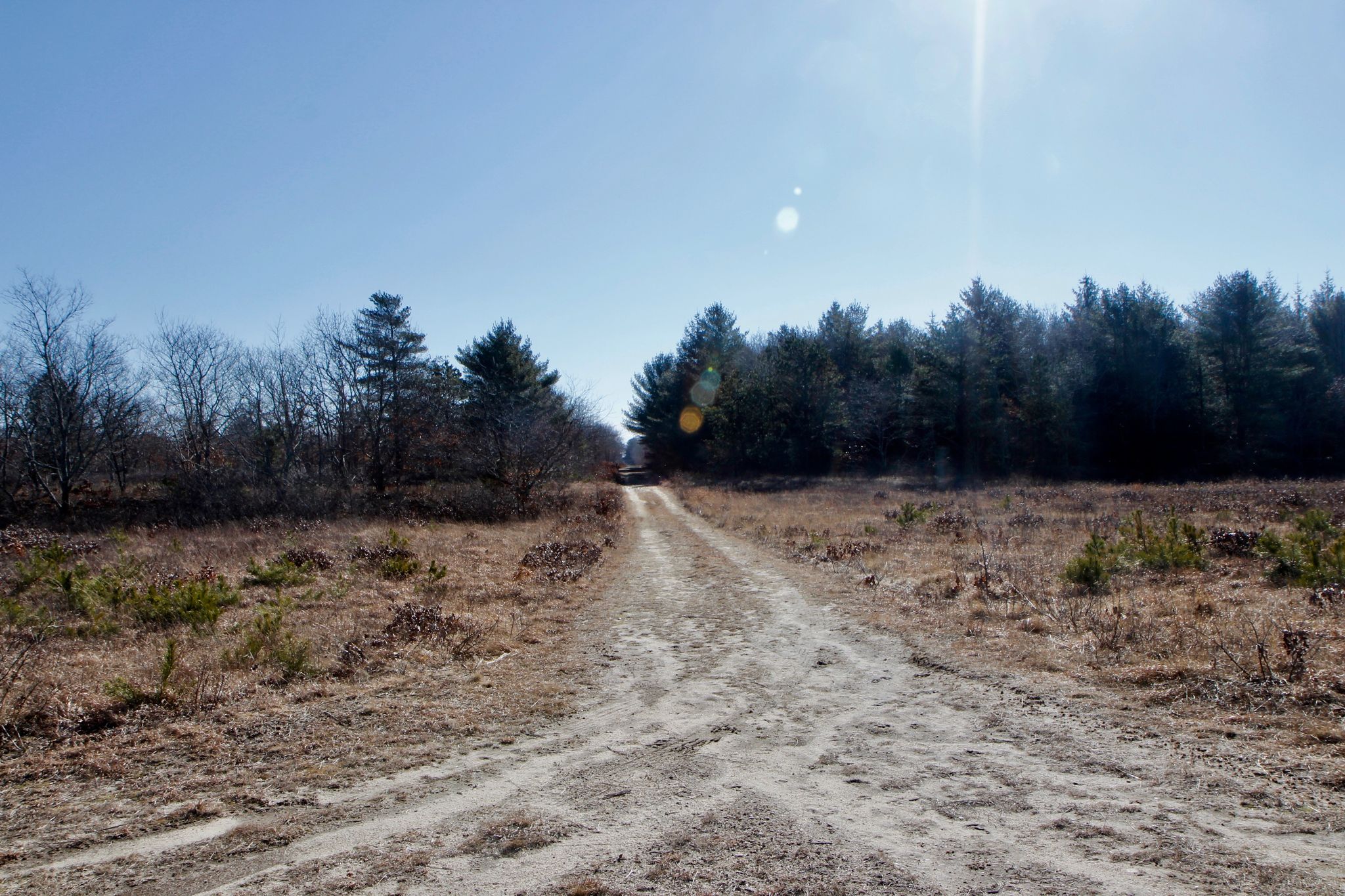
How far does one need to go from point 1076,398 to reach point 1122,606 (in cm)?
4327

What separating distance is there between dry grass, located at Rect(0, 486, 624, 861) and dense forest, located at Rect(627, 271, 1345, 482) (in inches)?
1443

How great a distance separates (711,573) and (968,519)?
10.3 m

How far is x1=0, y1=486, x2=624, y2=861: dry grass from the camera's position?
475 centimetres

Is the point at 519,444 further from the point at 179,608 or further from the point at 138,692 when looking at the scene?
the point at 138,692

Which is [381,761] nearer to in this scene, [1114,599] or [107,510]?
[1114,599]

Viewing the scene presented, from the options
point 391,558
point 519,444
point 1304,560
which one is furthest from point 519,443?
point 1304,560

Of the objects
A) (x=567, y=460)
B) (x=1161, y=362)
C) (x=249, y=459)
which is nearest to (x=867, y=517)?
(x=567, y=460)

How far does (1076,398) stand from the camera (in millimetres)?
47000

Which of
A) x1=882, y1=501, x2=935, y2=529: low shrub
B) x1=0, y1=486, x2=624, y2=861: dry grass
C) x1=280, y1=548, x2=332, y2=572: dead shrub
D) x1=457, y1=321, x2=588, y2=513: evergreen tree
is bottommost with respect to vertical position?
x1=0, y1=486, x2=624, y2=861: dry grass

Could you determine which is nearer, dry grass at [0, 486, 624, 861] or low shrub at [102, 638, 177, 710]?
dry grass at [0, 486, 624, 861]

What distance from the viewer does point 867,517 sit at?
926 inches

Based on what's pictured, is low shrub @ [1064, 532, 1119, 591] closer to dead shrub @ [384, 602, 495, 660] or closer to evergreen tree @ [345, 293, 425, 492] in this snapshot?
dead shrub @ [384, 602, 495, 660]

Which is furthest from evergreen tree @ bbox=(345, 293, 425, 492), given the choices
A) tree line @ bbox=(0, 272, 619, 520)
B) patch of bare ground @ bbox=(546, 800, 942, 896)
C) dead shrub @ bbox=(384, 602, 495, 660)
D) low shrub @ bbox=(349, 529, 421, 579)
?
patch of bare ground @ bbox=(546, 800, 942, 896)

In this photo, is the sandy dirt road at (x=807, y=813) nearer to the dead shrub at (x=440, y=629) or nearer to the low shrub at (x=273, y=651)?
the dead shrub at (x=440, y=629)
